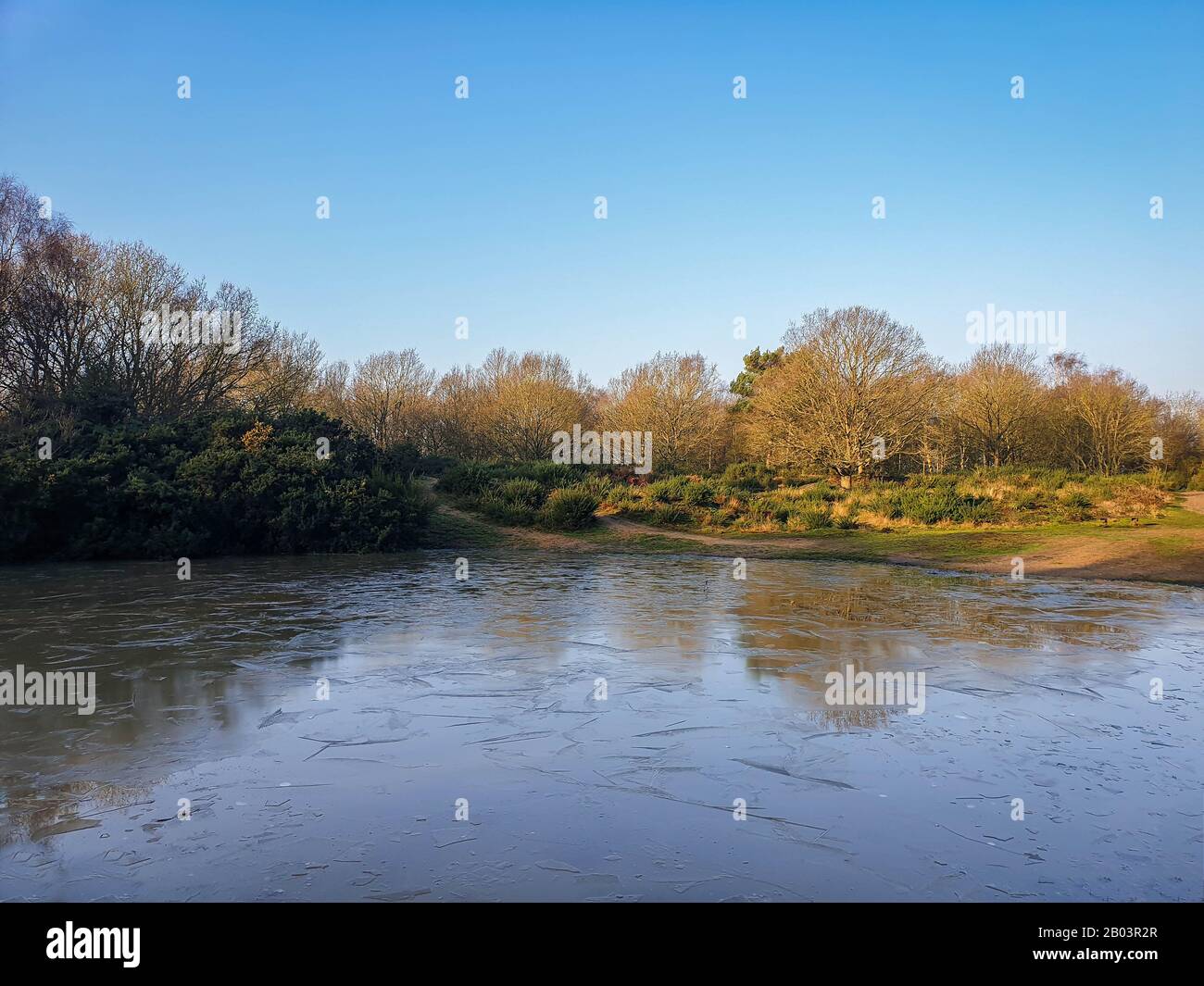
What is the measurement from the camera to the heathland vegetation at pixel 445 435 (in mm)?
17750

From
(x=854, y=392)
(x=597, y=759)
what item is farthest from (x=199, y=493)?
(x=854, y=392)

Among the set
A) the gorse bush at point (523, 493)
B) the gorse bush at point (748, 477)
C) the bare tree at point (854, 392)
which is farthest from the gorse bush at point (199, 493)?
the bare tree at point (854, 392)

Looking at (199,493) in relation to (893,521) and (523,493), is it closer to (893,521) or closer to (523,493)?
(523,493)

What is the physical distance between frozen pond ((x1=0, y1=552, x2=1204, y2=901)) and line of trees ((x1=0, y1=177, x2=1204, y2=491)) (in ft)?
A: 46.5

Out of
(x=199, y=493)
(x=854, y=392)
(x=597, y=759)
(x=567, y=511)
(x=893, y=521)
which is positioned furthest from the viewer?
(x=854, y=392)

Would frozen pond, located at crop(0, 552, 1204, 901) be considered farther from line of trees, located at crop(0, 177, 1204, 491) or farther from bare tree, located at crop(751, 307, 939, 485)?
bare tree, located at crop(751, 307, 939, 485)

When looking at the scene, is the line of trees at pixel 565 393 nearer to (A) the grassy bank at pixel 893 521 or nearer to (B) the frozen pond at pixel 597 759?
(A) the grassy bank at pixel 893 521

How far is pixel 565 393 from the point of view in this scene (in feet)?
134

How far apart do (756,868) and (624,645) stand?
5180mm

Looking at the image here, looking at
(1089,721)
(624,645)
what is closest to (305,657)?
(624,645)

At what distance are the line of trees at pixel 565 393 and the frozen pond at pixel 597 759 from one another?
1418 cm

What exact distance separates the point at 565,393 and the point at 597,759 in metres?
36.3

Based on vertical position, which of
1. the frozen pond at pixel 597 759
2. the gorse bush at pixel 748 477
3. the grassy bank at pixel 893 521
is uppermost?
the gorse bush at pixel 748 477

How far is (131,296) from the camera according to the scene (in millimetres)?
25125
